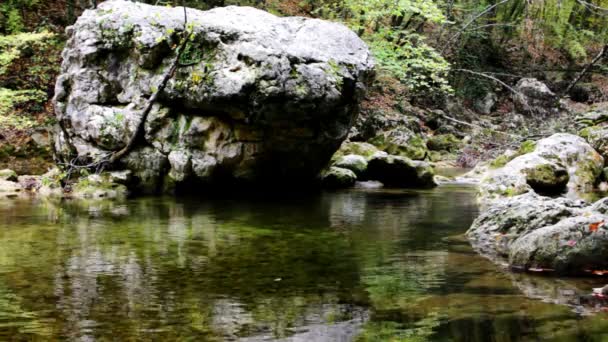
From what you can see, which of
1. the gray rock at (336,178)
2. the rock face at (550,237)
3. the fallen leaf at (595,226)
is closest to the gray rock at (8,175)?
the gray rock at (336,178)

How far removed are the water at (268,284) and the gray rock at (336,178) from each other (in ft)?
19.5

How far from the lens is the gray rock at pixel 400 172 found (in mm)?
16281

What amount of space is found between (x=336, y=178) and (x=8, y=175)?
808 centimetres

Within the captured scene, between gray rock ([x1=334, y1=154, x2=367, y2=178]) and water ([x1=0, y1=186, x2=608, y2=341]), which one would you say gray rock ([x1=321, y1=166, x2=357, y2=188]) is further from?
water ([x1=0, y1=186, x2=608, y2=341])

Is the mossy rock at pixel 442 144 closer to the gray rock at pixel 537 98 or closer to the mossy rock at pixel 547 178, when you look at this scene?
the gray rock at pixel 537 98

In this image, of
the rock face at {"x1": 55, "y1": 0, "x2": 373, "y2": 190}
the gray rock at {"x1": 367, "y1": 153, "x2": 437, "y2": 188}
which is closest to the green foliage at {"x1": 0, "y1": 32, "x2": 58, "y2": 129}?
the rock face at {"x1": 55, "y1": 0, "x2": 373, "y2": 190}

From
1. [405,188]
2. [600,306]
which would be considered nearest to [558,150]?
[405,188]

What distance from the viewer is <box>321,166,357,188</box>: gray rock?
16.1m

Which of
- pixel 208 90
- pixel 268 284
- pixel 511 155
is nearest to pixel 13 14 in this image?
pixel 208 90

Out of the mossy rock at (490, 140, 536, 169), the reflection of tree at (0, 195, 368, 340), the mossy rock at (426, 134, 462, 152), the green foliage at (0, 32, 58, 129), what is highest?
the green foliage at (0, 32, 58, 129)

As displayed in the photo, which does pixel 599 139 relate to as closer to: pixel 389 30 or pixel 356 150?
pixel 356 150

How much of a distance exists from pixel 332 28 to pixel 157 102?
439 cm

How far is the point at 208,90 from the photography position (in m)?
12.8

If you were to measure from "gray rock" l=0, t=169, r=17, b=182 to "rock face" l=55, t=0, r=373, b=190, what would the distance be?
150cm
